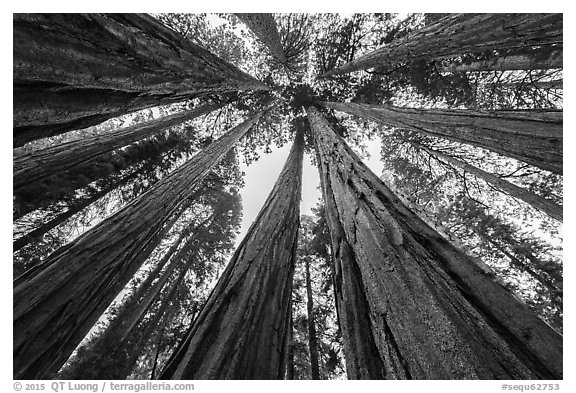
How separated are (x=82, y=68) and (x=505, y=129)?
3.89m

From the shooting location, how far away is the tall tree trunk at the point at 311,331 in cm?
808

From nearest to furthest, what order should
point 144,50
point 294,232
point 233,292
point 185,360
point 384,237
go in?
point 384,237
point 185,360
point 144,50
point 233,292
point 294,232

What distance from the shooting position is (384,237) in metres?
1.83

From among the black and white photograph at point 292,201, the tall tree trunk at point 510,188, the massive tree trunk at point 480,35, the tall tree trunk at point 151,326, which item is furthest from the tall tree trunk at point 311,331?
the massive tree trunk at point 480,35

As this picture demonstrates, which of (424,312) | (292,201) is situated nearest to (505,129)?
(424,312)

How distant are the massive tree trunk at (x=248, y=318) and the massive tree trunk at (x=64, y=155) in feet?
13.4

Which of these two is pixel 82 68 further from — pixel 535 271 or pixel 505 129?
pixel 535 271

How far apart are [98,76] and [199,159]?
454 cm

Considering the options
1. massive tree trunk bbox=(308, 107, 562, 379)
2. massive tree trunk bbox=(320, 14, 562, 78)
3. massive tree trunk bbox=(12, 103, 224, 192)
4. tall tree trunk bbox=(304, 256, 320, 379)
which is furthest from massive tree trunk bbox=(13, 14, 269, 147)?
tall tree trunk bbox=(304, 256, 320, 379)

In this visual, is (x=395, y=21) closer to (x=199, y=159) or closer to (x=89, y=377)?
(x=199, y=159)

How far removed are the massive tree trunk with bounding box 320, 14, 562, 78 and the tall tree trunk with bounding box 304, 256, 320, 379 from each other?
24.7ft

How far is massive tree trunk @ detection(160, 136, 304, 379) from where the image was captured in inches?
82.7

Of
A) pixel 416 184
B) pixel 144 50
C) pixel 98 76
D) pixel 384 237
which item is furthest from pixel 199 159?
pixel 416 184

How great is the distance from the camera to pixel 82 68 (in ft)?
6.14
